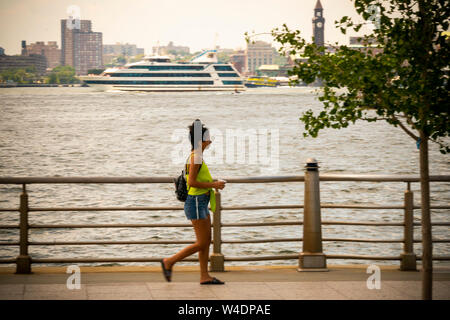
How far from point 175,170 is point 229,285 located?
37823 mm

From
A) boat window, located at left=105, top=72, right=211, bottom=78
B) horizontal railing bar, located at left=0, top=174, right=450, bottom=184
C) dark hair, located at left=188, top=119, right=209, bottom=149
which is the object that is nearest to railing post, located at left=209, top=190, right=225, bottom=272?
horizontal railing bar, located at left=0, top=174, right=450, bottom=184

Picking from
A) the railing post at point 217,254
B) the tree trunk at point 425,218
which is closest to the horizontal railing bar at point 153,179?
the railing post at point 217,254

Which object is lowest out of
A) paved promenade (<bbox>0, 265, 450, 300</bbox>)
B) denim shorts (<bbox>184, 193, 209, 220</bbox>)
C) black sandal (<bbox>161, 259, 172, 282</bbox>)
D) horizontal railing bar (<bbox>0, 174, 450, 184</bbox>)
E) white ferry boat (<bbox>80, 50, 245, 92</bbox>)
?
paved promenade (<bbox>0, 265, 450, 300</bbox>)

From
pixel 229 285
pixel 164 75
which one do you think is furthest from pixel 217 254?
pixel 164 75

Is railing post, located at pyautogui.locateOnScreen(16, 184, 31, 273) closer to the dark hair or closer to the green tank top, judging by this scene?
the green tank top

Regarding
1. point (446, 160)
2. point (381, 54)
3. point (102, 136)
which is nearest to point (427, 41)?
point (381, 54)

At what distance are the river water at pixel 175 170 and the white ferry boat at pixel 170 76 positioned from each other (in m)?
41.4

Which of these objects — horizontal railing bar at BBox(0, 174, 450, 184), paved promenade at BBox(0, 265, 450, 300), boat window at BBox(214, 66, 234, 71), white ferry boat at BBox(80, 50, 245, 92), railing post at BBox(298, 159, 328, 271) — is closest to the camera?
paved promenade at BBox(0, 265, 450, 300)

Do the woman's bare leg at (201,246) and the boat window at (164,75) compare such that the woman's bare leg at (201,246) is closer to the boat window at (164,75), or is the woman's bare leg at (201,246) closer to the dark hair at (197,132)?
the dark hair at (197,132)

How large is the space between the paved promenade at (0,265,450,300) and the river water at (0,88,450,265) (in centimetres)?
203

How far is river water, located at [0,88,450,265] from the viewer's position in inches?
863

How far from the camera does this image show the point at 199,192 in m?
7.31

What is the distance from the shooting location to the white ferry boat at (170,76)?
156 metres
